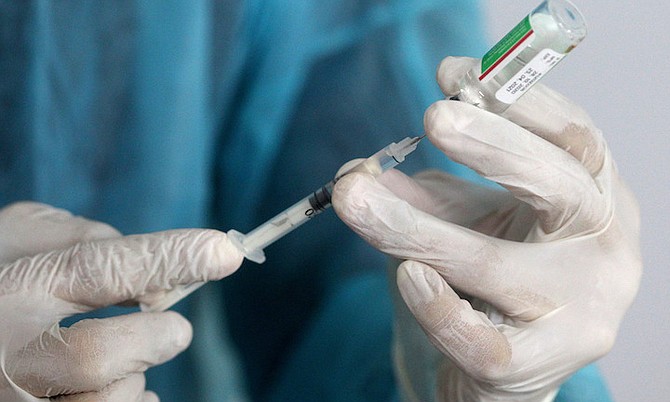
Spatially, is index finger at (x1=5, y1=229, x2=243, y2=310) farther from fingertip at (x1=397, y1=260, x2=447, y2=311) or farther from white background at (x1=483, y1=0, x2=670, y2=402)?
white background at (x1=483, y1=0, x2=670, y2=402)

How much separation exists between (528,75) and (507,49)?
30 millimetres

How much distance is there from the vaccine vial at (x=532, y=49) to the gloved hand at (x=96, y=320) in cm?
31

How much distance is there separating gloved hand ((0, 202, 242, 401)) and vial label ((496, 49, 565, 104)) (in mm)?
311

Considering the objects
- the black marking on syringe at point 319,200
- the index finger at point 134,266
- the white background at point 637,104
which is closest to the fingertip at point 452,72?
the black marking on syringe at point 319,200

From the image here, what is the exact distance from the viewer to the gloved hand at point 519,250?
2.47 feet

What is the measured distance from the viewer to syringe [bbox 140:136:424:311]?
0.80 metres

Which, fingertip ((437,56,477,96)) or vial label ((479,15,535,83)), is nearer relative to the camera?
vial label ((479,15,535,83))

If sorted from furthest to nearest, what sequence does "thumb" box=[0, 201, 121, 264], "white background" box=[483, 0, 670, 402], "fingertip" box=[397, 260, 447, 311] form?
"white background" box=[483, 0, 670, 402], "thumb" box=[0, 201, 121, 264], "fingertip" box=[397, 260, 447, 311]

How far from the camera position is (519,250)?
79 cm

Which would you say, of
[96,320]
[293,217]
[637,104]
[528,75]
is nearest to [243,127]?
[293,217]

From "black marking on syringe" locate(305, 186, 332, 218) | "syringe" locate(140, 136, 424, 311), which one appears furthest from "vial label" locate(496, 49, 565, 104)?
"black marking on syringe" locate(305, 186, 332, 218)

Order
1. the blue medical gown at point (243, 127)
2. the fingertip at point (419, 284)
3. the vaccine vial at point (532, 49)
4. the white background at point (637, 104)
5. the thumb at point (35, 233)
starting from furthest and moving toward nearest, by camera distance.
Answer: the white background at point (637, 104) → the blue medical gown at point (243, 127) → the thumb at point (35, 233) → the fingertip at point (419, 284) → the vaccine vial at point (532, 49)

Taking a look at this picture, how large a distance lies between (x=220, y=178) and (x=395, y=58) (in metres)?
0.31

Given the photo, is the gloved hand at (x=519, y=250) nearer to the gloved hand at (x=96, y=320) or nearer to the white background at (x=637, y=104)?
the gloved hand at (x=96, y=320)
